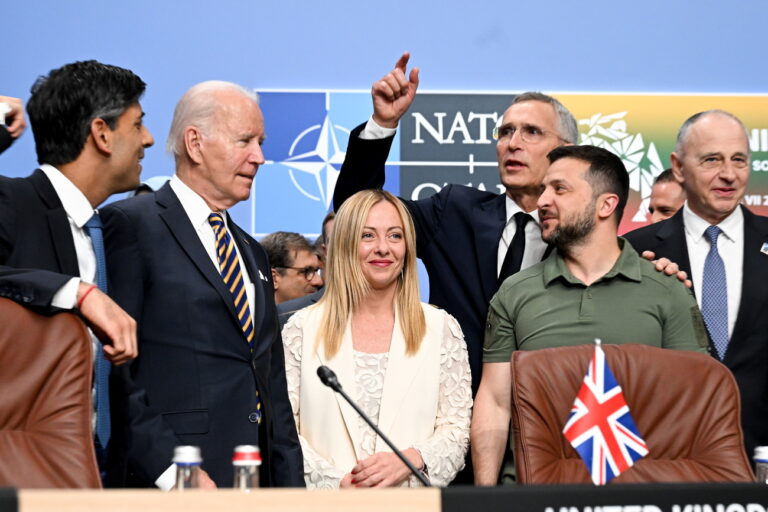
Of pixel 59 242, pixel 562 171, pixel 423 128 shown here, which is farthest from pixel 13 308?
pixel 423 128

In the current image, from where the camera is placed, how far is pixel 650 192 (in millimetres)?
5133

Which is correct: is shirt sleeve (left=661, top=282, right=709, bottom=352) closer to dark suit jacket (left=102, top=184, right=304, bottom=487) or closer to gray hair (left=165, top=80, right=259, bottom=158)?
dark suit jacket (left=102, top=184, right=304, bottom=487)

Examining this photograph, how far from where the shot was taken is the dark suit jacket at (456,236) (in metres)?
3.47

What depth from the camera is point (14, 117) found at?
256 centimetres

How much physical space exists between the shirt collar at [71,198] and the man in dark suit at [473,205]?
3.83 feet

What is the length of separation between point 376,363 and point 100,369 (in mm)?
947

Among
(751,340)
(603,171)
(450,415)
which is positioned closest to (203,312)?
(450,415)

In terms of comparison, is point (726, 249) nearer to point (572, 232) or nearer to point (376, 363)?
point (572, 232)

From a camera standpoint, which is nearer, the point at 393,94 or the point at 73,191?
the point at 73,191

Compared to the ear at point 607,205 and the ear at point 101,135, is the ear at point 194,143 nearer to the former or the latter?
the ear at point 101,135

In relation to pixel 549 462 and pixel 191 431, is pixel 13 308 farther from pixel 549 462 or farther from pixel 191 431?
pixel 549 462

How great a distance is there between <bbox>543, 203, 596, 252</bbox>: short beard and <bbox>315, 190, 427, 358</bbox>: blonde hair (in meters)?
0.44

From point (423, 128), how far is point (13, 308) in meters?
3.14

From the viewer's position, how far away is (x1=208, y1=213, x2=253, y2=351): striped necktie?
111 inches
